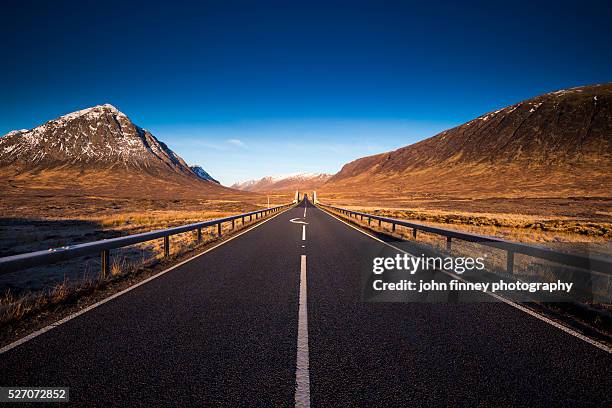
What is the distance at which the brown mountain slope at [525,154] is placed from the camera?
281 ft

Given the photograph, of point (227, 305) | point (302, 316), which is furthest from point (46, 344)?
point (302, 316)

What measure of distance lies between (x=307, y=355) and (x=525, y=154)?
146325mm

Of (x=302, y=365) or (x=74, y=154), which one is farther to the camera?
(x=74, y=154)

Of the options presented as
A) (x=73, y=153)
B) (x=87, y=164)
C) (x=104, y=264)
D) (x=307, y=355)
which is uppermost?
(x=73, y=153)

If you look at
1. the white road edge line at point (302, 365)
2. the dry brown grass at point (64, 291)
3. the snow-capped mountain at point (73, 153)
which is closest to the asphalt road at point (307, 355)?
the white road edge line at point (302, 365)

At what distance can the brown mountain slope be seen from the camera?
85.6m

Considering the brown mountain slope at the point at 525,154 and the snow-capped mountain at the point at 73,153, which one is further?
the snow-capped mountain at the point at 73,153

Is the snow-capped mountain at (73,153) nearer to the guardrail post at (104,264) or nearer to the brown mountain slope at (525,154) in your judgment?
the brown mountain slope at (525,154)

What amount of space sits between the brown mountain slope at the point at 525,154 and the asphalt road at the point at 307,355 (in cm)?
8267

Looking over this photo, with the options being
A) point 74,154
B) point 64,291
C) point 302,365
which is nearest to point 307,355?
point 302,365

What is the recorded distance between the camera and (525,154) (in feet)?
389

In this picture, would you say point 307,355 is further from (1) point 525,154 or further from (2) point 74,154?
(2) point 74,154

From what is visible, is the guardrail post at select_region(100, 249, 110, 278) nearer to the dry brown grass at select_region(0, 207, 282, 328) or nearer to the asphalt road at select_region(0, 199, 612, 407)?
the dry brown grass at select_region(0, 207, 282, 328)

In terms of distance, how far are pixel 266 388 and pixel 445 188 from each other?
110937 millimetres
